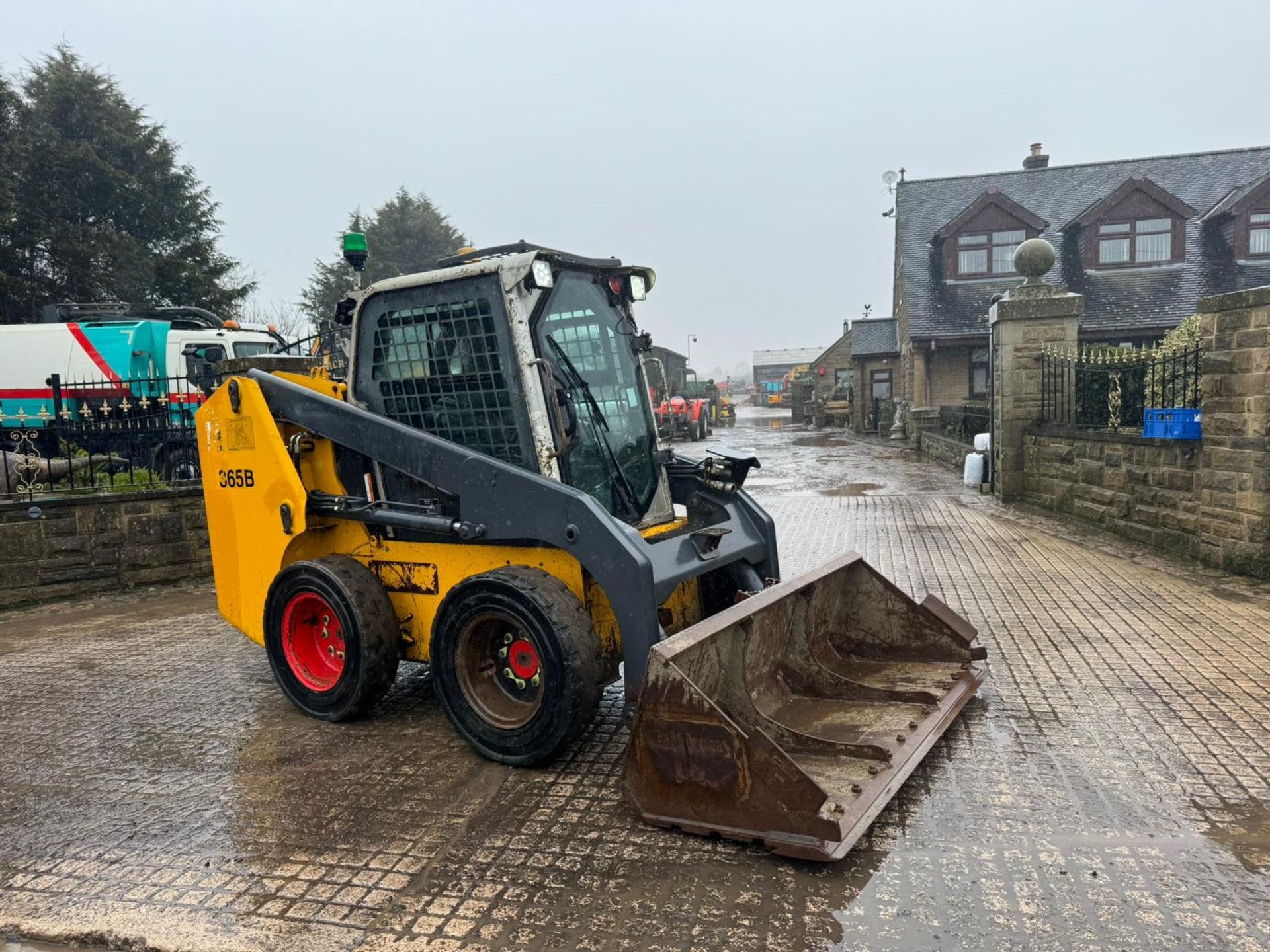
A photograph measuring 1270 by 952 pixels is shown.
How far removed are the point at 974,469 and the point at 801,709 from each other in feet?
35.2

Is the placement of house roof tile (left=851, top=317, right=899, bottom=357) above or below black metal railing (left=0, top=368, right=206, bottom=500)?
above

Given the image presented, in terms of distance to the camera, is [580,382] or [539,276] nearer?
[539,276]

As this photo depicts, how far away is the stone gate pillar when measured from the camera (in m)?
11.8

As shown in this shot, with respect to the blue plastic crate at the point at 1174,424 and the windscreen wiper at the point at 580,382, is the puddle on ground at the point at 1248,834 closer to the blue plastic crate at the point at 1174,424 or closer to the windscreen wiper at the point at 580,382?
the windscreen wiper at the point at 580,382

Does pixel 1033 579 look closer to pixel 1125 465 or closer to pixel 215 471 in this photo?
pixel 1125 465

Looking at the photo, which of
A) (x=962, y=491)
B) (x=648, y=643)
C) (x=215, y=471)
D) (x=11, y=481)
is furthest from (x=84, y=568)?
(x=962, y=491)

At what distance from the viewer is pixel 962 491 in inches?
537

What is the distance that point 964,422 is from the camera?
62.5 ft

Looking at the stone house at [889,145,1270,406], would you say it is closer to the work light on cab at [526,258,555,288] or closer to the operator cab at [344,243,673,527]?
the operator cab at [344,243,673,527]

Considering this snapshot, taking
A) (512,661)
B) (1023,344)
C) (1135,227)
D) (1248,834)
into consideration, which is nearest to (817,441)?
(1135,227)

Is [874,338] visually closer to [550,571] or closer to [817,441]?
[817,441]

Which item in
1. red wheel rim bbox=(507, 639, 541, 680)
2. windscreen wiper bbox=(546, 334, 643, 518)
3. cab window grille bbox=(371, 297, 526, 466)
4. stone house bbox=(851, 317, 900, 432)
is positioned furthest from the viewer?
stone house bbox=(851, 317, 900, 432)

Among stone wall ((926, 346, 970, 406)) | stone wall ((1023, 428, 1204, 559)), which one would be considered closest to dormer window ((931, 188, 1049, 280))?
stone wall ((926, 346, 970, 406))

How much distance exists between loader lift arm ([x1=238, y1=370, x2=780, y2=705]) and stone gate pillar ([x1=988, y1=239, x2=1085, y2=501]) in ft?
27.6
